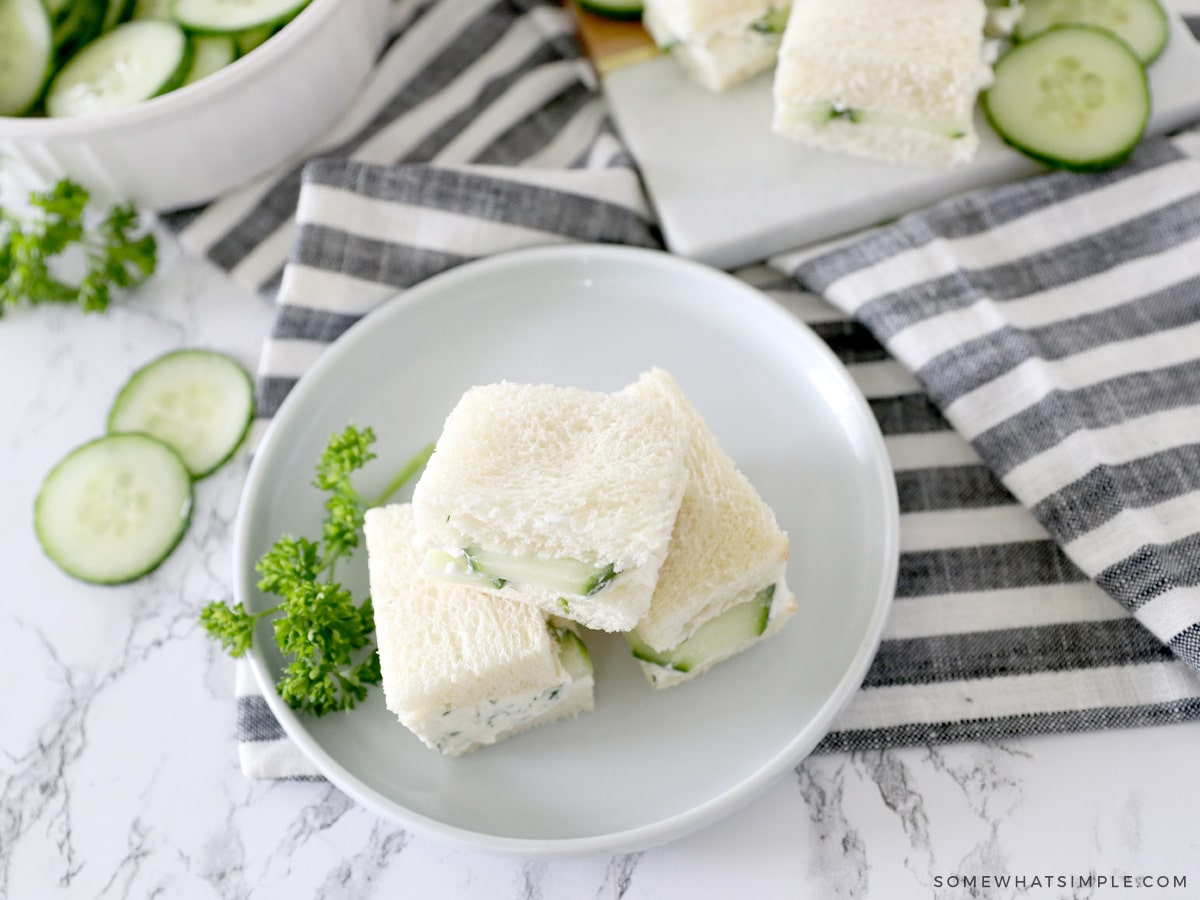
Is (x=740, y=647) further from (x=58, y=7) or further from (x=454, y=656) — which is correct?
(x=58, y=7)

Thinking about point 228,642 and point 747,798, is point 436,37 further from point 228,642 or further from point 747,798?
point 747,798

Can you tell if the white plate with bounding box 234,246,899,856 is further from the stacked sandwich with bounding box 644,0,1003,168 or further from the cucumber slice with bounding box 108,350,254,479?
the stacked sandwich with bounding box 644,0,1003,168

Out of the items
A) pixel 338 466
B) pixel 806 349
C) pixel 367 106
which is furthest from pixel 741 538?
pixel 367 106

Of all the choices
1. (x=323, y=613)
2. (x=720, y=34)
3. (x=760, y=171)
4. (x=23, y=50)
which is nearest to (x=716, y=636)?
(x=323, y=613)

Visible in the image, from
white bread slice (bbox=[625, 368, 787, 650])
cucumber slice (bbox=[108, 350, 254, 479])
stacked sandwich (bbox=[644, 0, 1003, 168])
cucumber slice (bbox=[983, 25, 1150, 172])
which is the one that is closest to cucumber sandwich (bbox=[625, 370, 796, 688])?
white bread slice (bbox=[625, 368, 787, 650])

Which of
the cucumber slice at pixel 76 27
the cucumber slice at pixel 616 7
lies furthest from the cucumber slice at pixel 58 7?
the cucumber slice at pixel 616 7

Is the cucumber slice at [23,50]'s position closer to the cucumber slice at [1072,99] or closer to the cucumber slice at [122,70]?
the cucumber slice at [122,70]

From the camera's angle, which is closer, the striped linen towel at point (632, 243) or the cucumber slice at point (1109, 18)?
the striped linen towel at point (632, 243)

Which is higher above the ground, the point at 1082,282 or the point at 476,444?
the point at 476,444
